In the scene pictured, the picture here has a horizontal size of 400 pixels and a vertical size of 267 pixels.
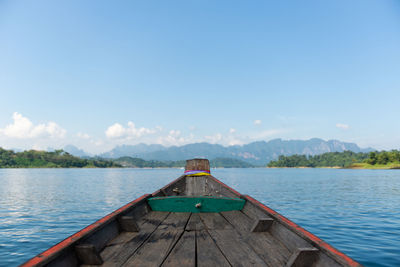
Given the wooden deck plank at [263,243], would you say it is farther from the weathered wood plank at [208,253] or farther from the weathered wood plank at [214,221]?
the weathered wood plank at [208,253]

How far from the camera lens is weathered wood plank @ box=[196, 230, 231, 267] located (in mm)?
3020

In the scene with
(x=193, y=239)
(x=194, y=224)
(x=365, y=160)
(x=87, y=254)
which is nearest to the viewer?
(x=87, y=254)

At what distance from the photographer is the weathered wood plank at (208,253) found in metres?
3.02

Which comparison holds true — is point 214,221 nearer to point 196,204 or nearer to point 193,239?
point 196,204

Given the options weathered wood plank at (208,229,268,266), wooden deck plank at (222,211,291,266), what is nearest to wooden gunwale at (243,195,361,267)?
wooden deck plank at (222,211,291,266)

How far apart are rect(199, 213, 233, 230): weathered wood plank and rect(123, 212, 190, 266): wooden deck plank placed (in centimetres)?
39

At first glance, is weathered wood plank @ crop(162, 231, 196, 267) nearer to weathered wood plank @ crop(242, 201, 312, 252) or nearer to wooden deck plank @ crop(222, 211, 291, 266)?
wooden deck plank @ crop(222, 211, 291, 266)

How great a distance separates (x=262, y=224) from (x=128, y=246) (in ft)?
7.31

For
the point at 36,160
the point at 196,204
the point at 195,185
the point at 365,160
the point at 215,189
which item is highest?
the point at 196,204

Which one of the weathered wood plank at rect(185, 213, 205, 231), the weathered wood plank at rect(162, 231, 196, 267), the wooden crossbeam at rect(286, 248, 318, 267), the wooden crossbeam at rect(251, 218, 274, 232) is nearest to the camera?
the wooden crossbeam at rect(286, 248, 318, 267)

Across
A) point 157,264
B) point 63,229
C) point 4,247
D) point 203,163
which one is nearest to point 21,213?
point 63,229

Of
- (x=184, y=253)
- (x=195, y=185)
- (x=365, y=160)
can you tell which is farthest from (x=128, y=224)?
(x=365, y=160)

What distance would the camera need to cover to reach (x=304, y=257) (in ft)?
9.07

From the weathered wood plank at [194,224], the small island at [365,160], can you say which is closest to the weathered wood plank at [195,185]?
the weathered wood plank at [194,224]
